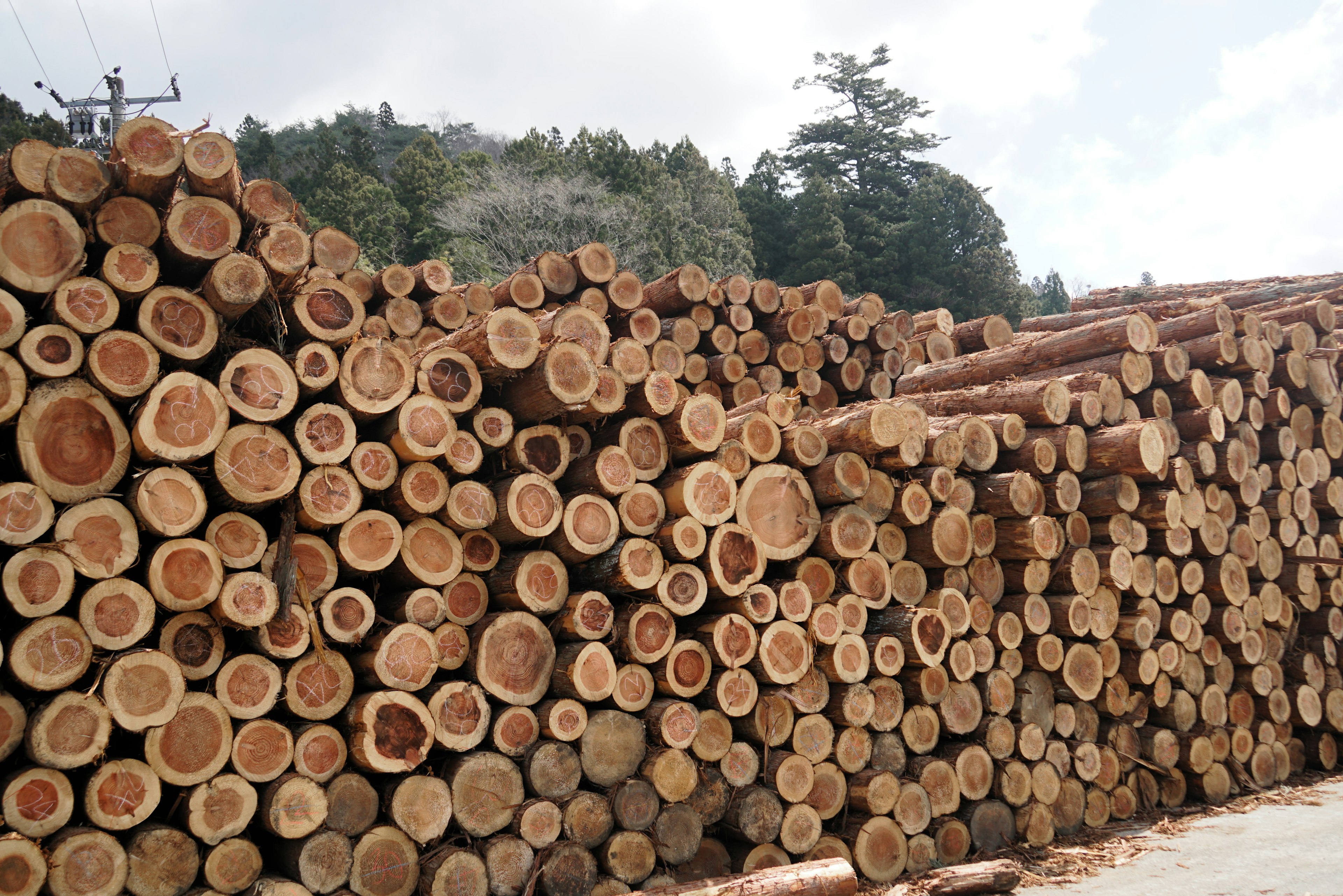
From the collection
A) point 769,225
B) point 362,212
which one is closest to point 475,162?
point 362,212

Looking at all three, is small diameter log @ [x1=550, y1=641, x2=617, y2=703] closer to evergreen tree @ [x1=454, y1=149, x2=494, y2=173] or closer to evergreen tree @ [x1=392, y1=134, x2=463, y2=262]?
evergreen tree @ [x1=392, y1=134, x2=463, y2=262]

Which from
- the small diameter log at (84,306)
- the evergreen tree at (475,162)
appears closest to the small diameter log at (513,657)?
the small diameter log at (84,306)

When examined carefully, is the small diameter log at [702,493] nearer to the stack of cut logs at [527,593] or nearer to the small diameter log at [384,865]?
A: the stack of cut logs at [527,593]

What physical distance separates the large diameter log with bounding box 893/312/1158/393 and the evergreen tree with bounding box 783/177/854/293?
58.9ft

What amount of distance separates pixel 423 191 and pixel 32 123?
29.4ft

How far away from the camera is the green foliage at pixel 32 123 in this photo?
63.6 feet

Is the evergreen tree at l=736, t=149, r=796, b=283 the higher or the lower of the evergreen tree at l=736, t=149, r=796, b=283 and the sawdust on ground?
the higher

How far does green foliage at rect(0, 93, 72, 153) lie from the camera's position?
1939cm

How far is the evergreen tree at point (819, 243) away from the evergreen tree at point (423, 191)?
10520 mm

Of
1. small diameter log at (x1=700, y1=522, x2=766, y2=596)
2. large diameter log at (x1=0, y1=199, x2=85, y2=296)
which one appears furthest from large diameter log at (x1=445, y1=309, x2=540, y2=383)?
large diameter log at (x1=0, y1=199, x2=85, y2=296)

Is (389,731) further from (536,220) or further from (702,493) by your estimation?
(536,220)

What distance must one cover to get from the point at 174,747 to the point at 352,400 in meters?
1.53

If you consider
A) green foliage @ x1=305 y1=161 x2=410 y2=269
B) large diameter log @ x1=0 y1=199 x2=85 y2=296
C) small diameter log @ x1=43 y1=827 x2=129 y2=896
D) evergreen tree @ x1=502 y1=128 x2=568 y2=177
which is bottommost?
small diameter log @ x1=43 y1=827 x2=129 y2=896

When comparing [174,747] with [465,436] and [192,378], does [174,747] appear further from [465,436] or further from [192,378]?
[465,436]
